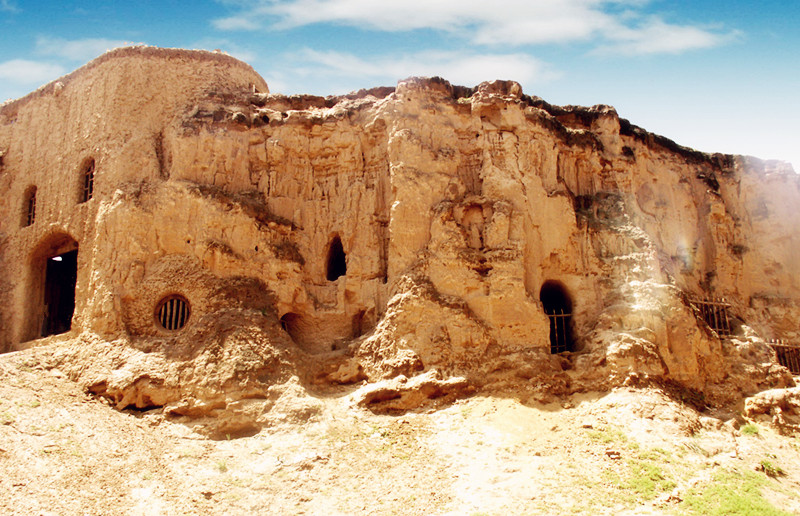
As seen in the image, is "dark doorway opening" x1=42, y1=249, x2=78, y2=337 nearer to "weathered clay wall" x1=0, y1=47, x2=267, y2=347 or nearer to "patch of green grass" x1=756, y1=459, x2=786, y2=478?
"weathered clay wall" x1=0, y1=47, x2=267, y2=347

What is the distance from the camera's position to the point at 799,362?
22.6 meters

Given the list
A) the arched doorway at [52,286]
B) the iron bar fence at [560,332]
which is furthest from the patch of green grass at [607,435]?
the arched doorway at [52,286]

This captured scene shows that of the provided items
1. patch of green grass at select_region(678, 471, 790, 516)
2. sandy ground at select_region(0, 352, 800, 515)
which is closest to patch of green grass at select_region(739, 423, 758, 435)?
sandy ground at select_region(0, 352, 800, 515)

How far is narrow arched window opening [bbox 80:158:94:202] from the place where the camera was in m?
21.0

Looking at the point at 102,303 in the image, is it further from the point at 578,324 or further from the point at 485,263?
the point at 578,324

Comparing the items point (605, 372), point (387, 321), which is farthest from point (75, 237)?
point (605, 372)

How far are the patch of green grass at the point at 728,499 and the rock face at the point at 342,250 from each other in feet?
10.7

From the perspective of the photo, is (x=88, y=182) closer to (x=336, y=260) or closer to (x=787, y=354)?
(x=336, y=260)

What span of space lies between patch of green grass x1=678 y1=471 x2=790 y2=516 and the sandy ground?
0.03 meters

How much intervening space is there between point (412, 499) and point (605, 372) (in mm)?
6170

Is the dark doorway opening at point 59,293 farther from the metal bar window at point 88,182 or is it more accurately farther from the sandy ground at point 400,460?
the sandy ground at point 400,460

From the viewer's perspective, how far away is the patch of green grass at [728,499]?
531 inches

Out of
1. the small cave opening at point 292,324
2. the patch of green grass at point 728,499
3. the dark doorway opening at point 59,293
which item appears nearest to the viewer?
the patch of green grass at point 728,499

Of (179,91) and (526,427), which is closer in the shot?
(526,427)
